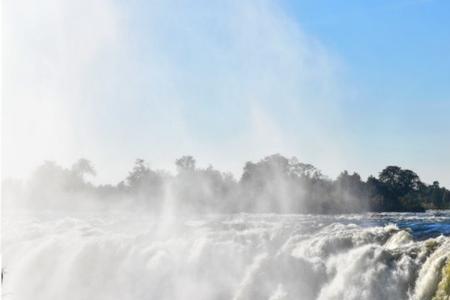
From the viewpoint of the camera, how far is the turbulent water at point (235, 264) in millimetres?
19297

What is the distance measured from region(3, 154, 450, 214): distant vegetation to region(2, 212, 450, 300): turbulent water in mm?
50880

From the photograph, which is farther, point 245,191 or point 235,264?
point 245,191

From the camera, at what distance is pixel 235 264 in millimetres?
24750

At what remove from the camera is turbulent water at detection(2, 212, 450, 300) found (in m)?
19.3

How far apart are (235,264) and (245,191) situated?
7954 centimetres

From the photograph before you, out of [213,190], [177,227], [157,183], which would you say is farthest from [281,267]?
[157,183]

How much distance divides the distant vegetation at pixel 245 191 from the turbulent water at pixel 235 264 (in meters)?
50.9

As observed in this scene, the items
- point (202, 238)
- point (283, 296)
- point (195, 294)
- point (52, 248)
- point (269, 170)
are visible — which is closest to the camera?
point (283, 296)

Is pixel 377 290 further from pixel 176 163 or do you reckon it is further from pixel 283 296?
pixel 176 163

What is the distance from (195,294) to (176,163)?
102228mm

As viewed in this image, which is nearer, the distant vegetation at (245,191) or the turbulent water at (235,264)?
the turbulent water at (235,264)

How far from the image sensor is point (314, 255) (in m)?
23.1

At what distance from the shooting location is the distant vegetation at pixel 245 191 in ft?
283

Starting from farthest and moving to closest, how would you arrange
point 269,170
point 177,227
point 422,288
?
point 269,170 < point 177,227 < point 422,288
